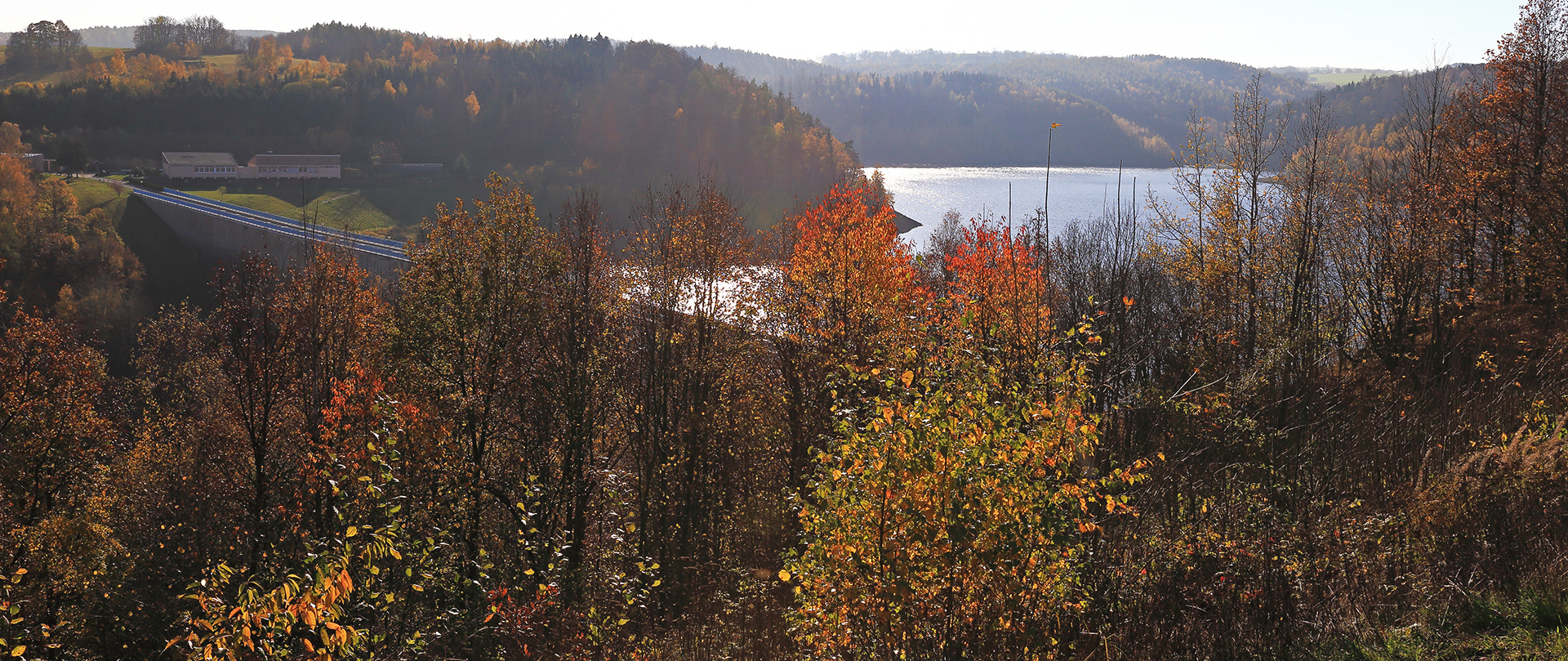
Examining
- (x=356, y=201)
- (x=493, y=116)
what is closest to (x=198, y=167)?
(x=356, y=201)

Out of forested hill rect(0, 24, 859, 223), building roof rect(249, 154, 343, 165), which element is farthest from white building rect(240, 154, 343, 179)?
forested hill rect(0, 24, 859, 223)

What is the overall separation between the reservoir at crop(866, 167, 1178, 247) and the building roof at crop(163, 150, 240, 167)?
9134 cm

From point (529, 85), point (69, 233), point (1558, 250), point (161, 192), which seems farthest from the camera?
point (529, 85)

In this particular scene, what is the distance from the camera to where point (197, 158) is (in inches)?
4555

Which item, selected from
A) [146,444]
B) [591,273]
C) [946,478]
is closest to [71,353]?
[146,444]

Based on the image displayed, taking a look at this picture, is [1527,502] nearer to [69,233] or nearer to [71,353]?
[71,353]

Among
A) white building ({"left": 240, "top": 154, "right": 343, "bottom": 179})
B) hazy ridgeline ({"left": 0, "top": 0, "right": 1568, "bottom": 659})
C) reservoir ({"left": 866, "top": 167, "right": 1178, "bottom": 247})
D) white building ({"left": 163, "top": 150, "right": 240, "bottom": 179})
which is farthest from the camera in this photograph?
white building ({"left": 240, "top": 154, "right": 343, "bottom": 179})

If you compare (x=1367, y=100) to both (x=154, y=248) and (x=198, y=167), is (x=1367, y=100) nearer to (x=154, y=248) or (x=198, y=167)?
(x=154, y=248)

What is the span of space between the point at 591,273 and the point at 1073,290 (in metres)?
21.1

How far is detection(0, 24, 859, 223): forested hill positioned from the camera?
416 feet

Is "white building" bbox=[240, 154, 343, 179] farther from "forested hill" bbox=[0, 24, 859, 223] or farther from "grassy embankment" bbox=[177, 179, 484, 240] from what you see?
"forested hill" bbox=[0, 24, 859, 223]

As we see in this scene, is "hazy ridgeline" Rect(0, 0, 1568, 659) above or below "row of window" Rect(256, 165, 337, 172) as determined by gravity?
below

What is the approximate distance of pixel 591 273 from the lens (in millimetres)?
27531

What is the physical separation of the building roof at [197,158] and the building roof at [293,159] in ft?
10.2
